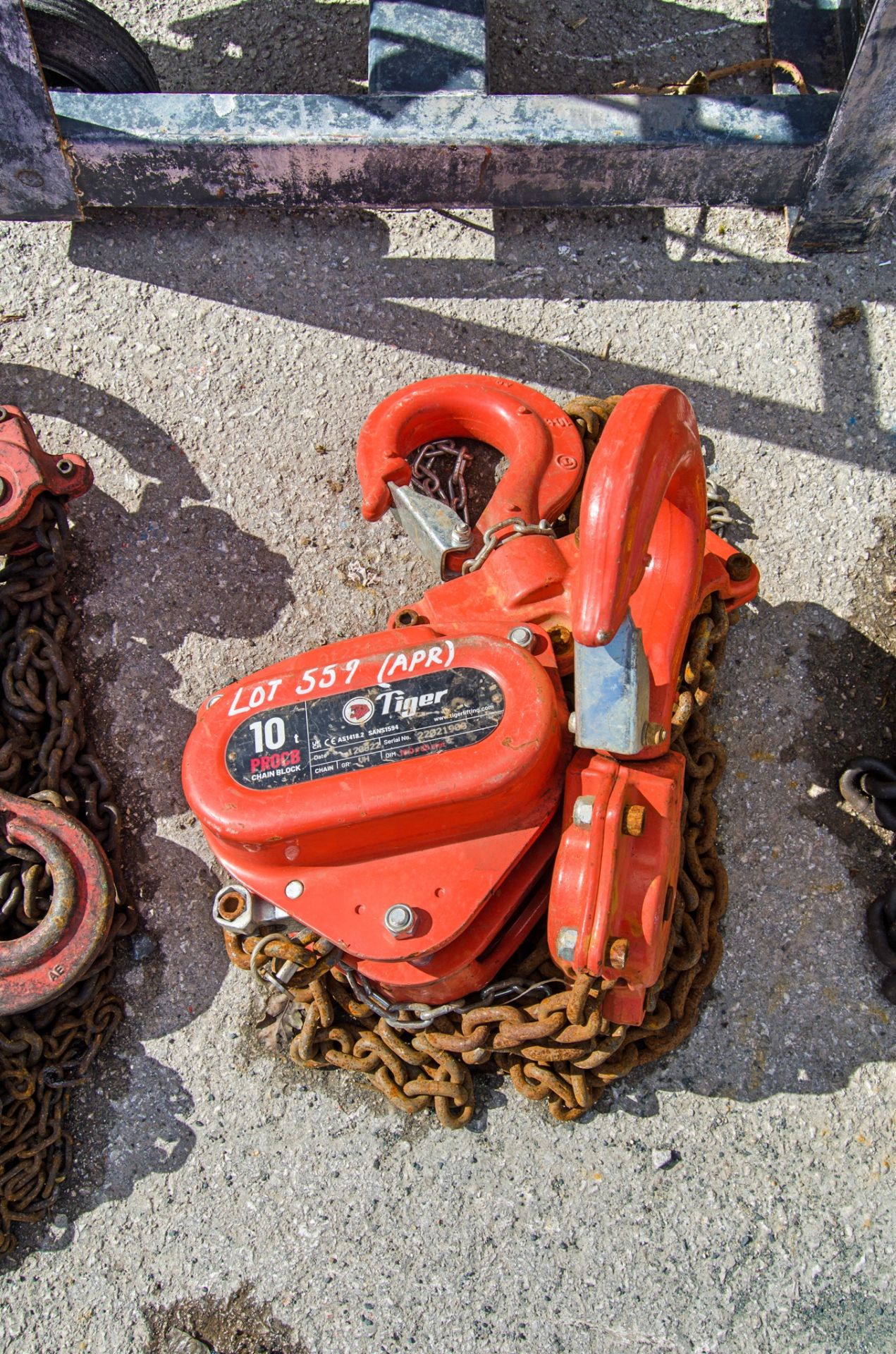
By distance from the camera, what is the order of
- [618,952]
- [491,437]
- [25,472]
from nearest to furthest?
[618,952], [25,472], [491,437]

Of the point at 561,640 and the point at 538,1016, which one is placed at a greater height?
the point at 561,640

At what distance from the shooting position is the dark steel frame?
3256 mm

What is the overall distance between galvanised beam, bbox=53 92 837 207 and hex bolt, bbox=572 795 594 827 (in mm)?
2207

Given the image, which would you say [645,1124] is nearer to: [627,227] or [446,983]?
[446,983]

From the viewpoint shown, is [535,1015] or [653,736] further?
[535,1015]

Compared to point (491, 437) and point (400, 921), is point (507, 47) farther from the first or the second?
point (400, 921)

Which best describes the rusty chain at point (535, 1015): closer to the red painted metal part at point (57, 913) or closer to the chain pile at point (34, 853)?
the red painted metal part at point (57, 913)

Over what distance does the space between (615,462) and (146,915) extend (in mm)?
1908

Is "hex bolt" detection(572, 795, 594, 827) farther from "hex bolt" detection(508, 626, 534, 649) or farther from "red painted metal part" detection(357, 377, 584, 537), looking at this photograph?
"red painted metal part" detection(357, 377, 584, 537)

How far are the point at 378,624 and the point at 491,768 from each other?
0.98 m

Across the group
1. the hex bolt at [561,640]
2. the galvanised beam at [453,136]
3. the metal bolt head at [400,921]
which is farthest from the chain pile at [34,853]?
the hex bolt at [561,640]

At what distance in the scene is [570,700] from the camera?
9.05 feet

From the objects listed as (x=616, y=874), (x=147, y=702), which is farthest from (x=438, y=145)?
(x=616, y=874)

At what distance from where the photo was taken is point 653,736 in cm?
237
